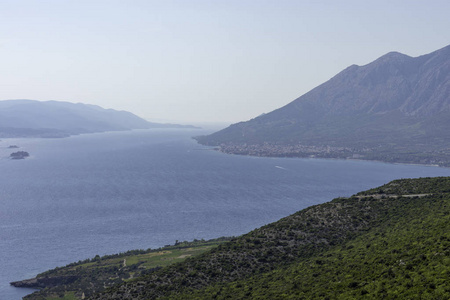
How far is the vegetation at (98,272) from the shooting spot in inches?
3215

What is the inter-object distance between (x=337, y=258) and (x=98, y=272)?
5871cm

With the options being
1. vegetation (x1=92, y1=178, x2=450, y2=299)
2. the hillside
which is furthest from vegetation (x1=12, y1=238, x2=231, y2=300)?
vegetation (x1=92, y1=178, x2=450, y2=299)

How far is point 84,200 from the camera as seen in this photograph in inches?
7466

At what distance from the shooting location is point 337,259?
49969 millimetres

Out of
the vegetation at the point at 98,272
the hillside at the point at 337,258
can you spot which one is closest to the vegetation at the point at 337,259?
the hillside at the point at 337,258

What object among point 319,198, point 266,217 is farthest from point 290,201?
point 266,217

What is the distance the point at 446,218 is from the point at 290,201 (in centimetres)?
13559

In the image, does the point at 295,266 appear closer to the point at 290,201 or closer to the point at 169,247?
the point at 169,247

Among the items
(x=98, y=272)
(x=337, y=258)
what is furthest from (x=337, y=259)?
(x=98, y=272)

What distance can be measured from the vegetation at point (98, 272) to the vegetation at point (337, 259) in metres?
32.1

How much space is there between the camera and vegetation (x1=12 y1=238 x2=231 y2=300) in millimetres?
81669

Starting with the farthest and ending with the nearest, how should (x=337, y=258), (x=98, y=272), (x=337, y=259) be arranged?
(x=98, y=272) < (x=337, y=258) < (x=337, y=259)

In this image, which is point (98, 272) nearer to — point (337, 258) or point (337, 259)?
point (337, 258)

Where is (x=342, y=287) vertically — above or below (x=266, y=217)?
above
